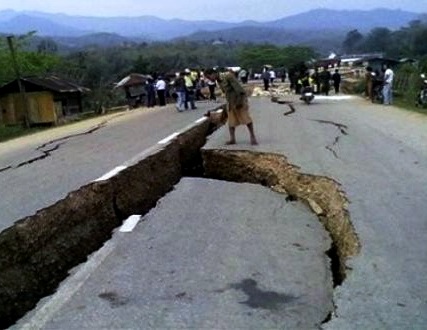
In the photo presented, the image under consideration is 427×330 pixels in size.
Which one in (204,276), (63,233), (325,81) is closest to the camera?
(204,276)

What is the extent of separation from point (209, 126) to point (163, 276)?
1226 cm

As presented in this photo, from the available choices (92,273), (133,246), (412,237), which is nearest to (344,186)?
(412,237)

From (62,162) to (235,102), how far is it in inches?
133

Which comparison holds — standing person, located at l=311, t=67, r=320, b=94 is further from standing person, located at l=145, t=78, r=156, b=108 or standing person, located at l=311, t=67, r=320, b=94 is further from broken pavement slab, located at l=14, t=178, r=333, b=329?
broken pavement slab, located at l=14, t=178, r=333, b=329

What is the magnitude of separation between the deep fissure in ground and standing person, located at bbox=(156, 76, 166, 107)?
16602mm

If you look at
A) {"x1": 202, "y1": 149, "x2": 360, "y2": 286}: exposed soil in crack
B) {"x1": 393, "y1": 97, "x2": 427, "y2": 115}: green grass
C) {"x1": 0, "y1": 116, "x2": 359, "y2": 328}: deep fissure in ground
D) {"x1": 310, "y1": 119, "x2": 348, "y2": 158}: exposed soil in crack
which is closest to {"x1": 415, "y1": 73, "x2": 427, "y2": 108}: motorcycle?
{"x1": 393, "y1": 97, "x2": 427, "y2": 115}: green grass

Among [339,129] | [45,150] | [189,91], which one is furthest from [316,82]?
[45,150]

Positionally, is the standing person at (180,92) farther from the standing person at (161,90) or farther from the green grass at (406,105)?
the green grass at (406,105)

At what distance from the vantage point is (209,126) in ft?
56.6

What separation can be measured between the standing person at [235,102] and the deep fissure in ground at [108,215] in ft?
3.26

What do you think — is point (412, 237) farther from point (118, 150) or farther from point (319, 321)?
point (118, 150)

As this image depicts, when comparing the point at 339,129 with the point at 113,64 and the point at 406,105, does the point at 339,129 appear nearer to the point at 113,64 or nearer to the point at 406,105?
the point at 406,105

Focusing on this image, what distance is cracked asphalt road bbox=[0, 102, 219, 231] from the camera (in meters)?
7.98

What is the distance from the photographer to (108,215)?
27.0 ft
